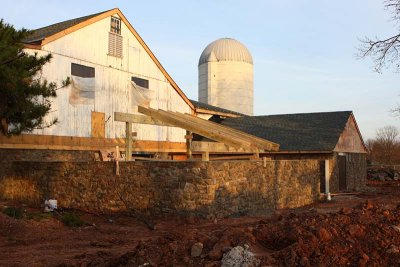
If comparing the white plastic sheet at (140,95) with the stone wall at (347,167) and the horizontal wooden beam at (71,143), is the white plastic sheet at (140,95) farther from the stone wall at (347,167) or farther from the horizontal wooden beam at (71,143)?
the stone wall at (347,167)

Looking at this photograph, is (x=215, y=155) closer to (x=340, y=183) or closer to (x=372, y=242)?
(x=340, y=183)

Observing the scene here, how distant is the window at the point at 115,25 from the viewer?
22584mm

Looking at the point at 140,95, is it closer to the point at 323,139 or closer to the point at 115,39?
the point at 115,39

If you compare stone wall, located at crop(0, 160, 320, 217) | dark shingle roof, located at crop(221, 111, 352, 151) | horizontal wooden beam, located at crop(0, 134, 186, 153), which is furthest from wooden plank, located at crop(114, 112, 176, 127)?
dark shingle roof, located at crop(221, 111, 352, 151)

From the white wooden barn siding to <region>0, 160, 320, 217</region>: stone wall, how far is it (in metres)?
2.61

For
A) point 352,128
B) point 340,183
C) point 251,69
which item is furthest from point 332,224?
point 251,69

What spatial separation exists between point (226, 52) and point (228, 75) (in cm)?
208

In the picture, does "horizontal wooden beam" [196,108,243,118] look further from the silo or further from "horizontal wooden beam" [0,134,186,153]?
the silo

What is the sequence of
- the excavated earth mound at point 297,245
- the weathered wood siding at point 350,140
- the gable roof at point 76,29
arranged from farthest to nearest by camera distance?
1. the weathered wood siding at point 350,140
2. the gable roof at point 76,29
3. the excavated earth mound at point 297,245

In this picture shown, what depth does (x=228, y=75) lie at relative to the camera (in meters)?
39.8

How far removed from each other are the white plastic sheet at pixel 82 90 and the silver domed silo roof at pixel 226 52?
2046cm

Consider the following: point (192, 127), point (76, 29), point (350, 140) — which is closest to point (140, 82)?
point (76, 29)

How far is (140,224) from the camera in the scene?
45.2 ft

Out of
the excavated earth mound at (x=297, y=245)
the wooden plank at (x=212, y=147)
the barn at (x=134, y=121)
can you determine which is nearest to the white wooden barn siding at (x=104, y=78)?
the barn at (x=134, y=121)
